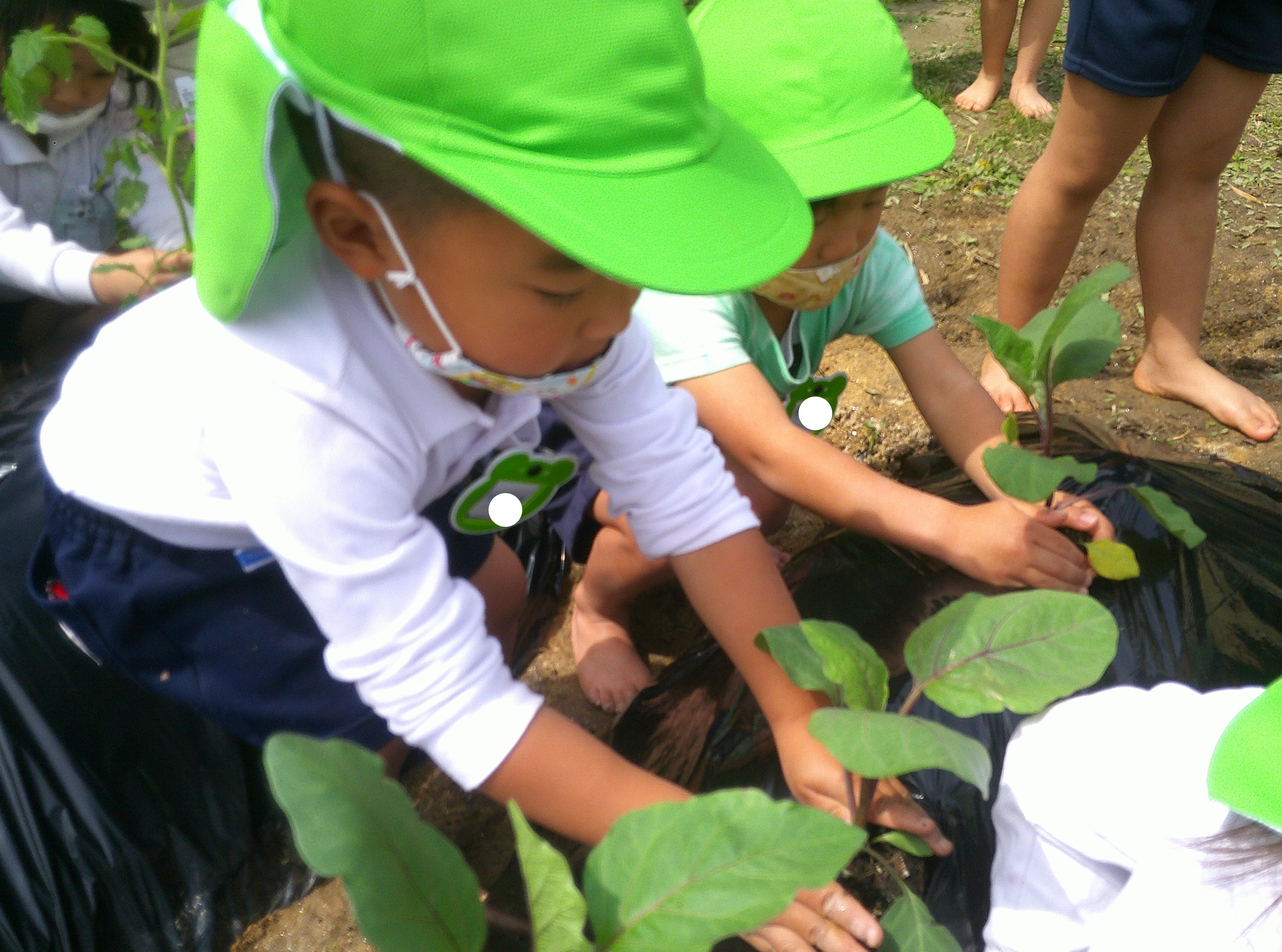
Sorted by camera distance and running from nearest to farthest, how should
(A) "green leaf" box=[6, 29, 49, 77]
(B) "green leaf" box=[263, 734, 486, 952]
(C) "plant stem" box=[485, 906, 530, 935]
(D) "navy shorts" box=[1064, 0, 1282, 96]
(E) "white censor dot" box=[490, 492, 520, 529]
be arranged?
1. (B) "green leaf" box=[263, 734, 486, 952]
2. (C) "plant stem" box=[485, 906, 530, 935]
3. (E) "white censor dot" box=[490, 492, 520, 529]
4. (A) "green leaf" box=[6, 29, 49, 77]
5. (D) "navy shorts" box=[1064, 0, 1282, 96]

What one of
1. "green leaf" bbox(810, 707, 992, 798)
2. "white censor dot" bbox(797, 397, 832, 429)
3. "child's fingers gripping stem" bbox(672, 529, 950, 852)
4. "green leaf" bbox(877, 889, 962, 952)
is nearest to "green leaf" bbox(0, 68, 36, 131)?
"child's fingers gripping stem" bbox(672, 529, 950, 852)

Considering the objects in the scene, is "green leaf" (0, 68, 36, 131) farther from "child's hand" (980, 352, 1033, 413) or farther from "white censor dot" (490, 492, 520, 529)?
"child's hand" (980, 352, 1033, 413)

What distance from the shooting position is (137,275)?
1.49 meters

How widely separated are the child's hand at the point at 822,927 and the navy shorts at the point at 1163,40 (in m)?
1.42

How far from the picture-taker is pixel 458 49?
61 centimetres

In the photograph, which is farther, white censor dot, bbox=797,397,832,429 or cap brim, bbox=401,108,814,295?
white censor dot, bbox=797,397,832,429

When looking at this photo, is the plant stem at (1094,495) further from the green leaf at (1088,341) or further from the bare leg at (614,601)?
the bare leg at (614,601)

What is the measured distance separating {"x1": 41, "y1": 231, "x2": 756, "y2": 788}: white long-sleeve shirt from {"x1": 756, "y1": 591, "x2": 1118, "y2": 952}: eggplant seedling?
0.28m

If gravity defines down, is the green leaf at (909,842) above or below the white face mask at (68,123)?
below

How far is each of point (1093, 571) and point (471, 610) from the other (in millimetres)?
711

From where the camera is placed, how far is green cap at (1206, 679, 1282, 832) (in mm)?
604

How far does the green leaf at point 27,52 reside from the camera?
1158 millimetres

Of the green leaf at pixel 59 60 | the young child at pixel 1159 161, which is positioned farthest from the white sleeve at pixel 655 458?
the green leaf at pixel 59 60

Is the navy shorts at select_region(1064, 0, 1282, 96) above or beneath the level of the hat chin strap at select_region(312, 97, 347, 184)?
beneath
